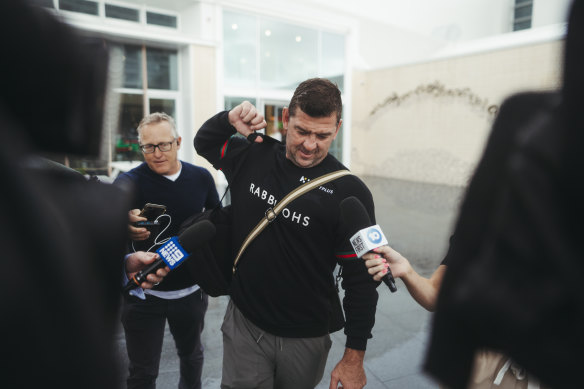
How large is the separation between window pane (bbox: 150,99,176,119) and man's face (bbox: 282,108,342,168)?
10.9 metres

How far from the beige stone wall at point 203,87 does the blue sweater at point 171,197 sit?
9275 mm

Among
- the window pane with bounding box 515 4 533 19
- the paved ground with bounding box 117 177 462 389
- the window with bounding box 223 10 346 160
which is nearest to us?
the paved ground with bounding box 117 177 462 389

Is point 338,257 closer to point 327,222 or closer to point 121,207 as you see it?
point 327,222

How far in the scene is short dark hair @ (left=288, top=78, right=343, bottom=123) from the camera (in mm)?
2010

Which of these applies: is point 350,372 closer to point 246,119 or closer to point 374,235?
Answer: point 374,235

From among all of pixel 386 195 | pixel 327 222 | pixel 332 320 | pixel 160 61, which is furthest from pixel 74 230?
pixel 160 61

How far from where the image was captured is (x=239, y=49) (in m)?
13.1

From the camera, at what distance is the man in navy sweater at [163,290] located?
2461 mm

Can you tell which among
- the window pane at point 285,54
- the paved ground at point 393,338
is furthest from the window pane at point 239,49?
the paved ground at point 393,338

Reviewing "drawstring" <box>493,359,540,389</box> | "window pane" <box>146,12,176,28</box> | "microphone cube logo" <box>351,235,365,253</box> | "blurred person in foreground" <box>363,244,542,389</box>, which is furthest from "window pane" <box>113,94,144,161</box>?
"drawstring" <box>493,359,540,389</box>

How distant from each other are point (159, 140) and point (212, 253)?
95 centimetres

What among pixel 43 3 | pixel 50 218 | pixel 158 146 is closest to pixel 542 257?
pixel 50 218

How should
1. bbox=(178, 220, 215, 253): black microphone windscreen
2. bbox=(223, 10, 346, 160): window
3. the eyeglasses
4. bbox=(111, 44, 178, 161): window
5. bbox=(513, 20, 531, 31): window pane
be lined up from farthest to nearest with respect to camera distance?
bbox=(513, 20, 531, 31): window pane, bbox=(223, 10, 346, 160): window, bbox=(111, 44, 178, 161): window, the eyeglasses, bbox=(178, 220, 215, 253): black microphone windscreen

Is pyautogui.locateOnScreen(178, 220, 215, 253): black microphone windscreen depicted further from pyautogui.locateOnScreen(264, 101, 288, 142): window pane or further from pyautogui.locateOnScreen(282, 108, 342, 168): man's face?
pyautogui.locateOnScreen(264, 101, 288, 142): window pane
